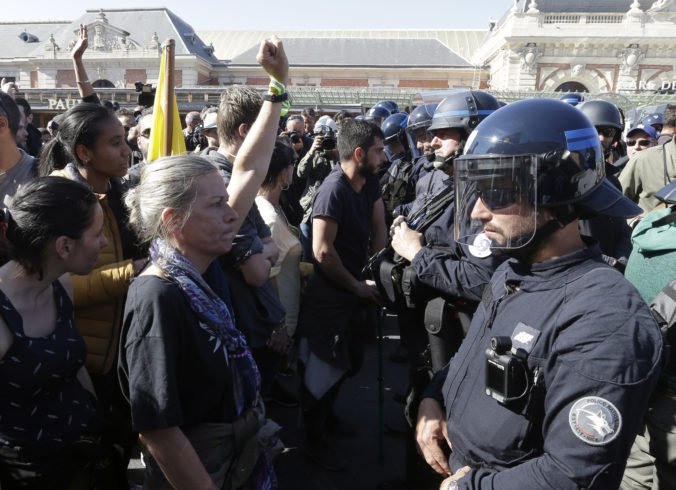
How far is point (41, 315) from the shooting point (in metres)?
1.93

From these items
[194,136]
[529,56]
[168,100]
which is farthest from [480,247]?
[529,56]

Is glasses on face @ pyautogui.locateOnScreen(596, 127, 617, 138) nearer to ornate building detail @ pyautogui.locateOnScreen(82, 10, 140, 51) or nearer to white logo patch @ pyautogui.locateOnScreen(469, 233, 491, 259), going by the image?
white logo patch @ pyautogui.locateOnScreen(469, 233, 491, 259)

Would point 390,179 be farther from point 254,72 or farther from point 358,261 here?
point 254,72

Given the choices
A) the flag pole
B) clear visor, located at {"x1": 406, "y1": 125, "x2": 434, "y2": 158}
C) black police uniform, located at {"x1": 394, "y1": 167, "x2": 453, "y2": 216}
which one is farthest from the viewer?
clear visor, located at {"x1": 406, "y1": 125, "x2": 434, "y2": 158}

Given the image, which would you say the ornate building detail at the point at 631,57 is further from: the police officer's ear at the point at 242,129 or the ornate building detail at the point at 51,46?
the ornate building detail at the point at 51,46

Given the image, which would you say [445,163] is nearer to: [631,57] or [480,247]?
[480,247]

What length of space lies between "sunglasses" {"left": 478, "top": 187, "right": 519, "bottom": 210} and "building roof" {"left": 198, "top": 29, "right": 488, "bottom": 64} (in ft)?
189

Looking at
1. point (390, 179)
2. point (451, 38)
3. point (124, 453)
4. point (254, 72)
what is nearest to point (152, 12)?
point (254, 72)

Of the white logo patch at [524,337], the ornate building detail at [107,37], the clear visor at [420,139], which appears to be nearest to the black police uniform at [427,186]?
the clear visor at [420,139]

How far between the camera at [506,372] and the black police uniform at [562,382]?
0.09 feet

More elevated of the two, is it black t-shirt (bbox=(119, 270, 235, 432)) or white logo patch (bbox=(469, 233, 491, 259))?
white logo patch (bbox=(469, 233, 491, 259))

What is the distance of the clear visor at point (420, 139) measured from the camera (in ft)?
17.3

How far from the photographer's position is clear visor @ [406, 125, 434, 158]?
5.28 m

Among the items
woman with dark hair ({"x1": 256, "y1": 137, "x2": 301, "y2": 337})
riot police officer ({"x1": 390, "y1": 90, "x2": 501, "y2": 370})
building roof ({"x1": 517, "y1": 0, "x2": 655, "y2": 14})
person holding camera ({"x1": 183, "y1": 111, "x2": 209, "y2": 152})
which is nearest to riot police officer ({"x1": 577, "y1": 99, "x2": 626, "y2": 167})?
riot police officer ({"x1": 390, "y1": 90, "x2": 501, "y2": 370})
